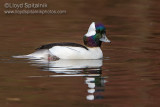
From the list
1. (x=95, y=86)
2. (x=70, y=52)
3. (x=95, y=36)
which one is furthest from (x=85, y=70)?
(x=95, y=36)

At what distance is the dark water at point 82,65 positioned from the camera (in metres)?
10.6

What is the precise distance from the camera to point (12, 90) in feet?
36.0

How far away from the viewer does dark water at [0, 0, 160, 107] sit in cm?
1057

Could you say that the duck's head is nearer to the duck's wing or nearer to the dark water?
the dark water

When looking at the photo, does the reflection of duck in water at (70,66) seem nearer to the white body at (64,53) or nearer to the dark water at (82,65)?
the dark water at (82,65)

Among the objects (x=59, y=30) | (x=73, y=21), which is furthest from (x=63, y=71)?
(x=73, y=21)

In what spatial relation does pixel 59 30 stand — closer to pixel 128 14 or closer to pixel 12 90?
pixel 128 14

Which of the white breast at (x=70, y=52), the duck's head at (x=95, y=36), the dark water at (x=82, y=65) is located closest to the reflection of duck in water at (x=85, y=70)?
the dark water at (x=82, y=65)

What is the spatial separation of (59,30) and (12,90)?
7.37 metres

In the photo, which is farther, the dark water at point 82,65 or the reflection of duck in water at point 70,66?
the reflection of duck in water at point 70,66

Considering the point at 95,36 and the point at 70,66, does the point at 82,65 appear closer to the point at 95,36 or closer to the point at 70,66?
the point at 70,66

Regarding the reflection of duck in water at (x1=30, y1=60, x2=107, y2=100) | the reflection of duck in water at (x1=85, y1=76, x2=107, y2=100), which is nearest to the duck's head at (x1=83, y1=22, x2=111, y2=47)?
the reflection of duck in water at (x1=30, y1=60, x2=107, y2=100)

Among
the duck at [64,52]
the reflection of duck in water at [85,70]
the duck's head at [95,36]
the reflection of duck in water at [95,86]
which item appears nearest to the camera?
the reflection of duck in water at [95,86]

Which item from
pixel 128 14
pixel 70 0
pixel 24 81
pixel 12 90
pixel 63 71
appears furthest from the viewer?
pixel 70 0
